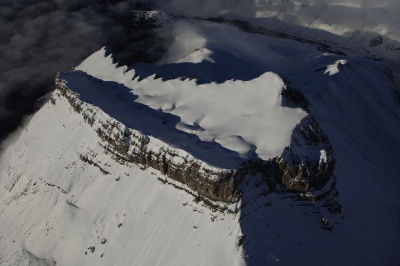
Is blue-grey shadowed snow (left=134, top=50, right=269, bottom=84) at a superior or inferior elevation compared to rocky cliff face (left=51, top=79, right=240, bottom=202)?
inferior

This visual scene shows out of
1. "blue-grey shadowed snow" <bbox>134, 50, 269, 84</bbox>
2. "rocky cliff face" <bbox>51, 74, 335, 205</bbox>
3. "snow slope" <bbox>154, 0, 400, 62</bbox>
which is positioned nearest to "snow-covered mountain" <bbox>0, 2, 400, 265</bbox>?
"rocky cliff face" <bbox>51, 74, 335, 205</bbox>

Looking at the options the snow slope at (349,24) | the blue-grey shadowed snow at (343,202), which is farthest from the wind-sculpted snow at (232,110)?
the snow slope at (349,24)

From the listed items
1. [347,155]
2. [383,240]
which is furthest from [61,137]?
[383,240]

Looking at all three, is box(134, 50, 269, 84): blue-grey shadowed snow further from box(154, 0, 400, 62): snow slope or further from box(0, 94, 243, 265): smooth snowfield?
box(154, 0, 400, 62): snow slope

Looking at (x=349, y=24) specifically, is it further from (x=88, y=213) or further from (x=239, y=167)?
(x=239, y=167)

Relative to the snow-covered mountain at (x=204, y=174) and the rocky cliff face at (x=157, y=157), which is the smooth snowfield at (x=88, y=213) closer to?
the snow-covered mountain at (x=204, y=174)
